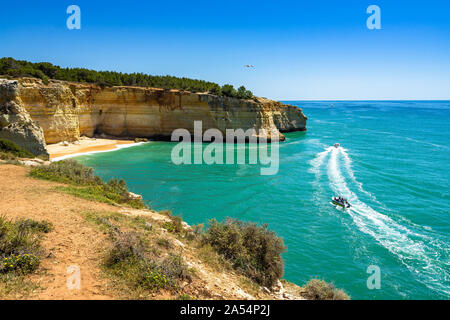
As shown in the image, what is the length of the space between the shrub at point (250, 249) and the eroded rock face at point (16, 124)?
19.1m

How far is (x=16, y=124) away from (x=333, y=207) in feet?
87.1

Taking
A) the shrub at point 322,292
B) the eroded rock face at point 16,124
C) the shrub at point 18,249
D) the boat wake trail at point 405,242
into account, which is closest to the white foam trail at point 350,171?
the boat wake trail at point 405,242

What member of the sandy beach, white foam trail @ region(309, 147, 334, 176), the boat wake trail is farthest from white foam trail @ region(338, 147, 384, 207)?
the sandy beach

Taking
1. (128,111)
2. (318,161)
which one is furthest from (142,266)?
(128,111)

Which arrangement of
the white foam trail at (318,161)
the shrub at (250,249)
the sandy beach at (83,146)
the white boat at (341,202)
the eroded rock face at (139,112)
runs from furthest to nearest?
1. the eroded rock face at (139,112)
2. the sandy beach at (83,146)
3. the white foam trail at (318,161)
4. the white boat at (341,202)
5. the shrub at (250,249)

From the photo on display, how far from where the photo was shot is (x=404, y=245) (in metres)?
14.1

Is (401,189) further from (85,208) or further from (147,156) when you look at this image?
(147,156)

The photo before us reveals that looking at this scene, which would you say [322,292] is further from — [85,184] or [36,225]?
[85,184]

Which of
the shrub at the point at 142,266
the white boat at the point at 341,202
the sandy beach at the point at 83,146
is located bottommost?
the white boat at the point at 341,202

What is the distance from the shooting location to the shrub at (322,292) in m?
7.56

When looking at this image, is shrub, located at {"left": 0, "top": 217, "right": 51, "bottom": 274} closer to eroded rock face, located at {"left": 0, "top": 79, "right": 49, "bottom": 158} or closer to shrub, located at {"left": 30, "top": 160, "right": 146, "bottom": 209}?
shrub, located at {"left": 30, "top": 160, "right": 146, "bottom": 209}

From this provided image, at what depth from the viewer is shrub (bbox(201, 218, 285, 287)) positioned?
322 inches

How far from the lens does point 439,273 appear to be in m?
12.1

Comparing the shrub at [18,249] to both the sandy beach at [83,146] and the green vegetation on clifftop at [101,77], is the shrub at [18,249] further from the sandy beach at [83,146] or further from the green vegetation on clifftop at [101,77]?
the green vegetation on clifftop at [101,77]
